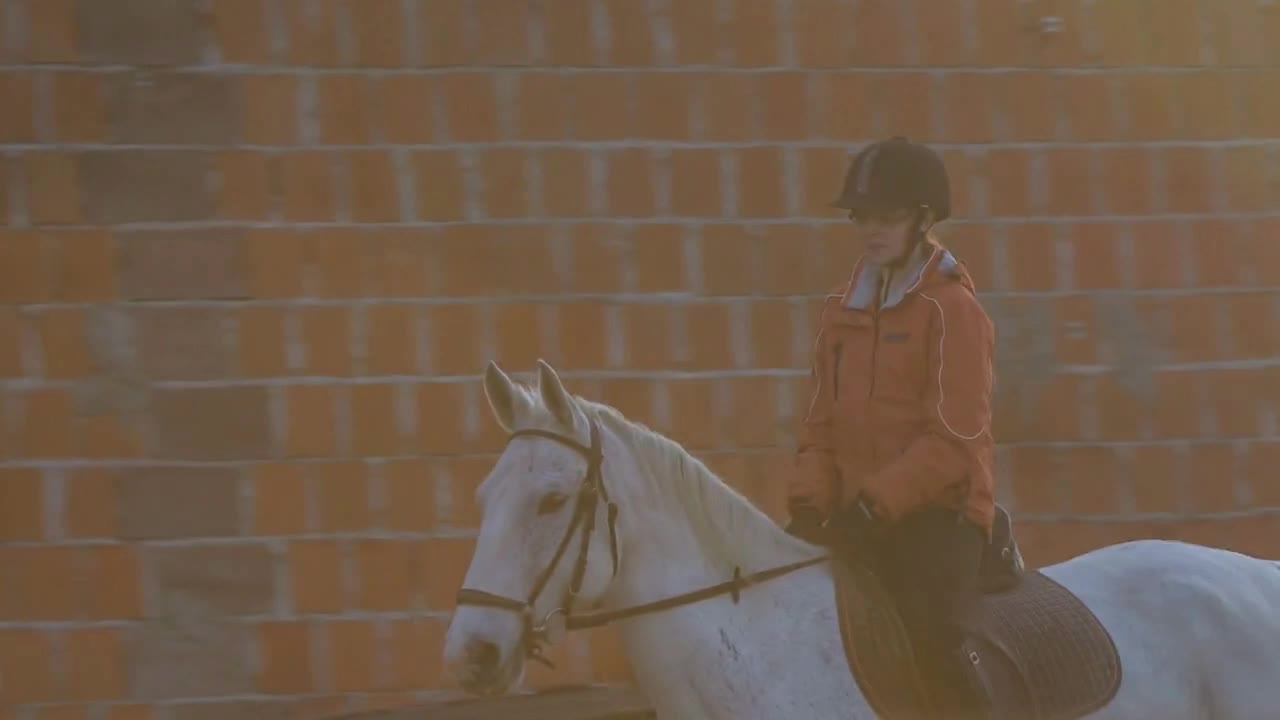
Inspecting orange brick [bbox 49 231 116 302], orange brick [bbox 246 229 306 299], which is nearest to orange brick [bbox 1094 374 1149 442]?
orange brick [bbox 246 229 306 299]

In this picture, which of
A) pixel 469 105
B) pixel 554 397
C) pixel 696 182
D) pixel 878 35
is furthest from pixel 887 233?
pixel 469 105

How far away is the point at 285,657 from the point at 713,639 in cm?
210

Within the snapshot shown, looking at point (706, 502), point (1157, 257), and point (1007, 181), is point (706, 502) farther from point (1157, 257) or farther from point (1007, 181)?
point (1157, 257)

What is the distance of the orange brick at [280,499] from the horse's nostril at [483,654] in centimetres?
205

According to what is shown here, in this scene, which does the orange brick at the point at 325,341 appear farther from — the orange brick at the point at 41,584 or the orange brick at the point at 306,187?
the orange brick at the point at 41,584

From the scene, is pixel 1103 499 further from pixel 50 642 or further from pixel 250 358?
pixel 50 642

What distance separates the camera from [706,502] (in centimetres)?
405

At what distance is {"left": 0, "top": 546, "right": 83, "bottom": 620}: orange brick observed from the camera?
17.9 ft

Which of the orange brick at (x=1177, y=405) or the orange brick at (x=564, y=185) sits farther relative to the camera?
the orange brick at (x=1177, y=405)

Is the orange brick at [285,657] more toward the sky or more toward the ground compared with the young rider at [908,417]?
more toward the ground

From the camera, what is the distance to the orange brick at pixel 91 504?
18.0 ft

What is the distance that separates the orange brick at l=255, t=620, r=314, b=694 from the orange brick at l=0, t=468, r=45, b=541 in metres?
0.80

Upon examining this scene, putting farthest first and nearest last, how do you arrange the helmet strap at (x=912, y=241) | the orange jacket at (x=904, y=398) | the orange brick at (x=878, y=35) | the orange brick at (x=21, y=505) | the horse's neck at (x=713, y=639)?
the orange brick at (x=878, y=35) < the orange brick at (x=21, y=505) < the helmet strap at (x=912, y=241) < the orange jacket at (x=904, y=398) < the horse's neck at (x=713, y=639)

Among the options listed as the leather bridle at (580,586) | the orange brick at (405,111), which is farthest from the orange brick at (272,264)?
the leather bridle at (580,586)
